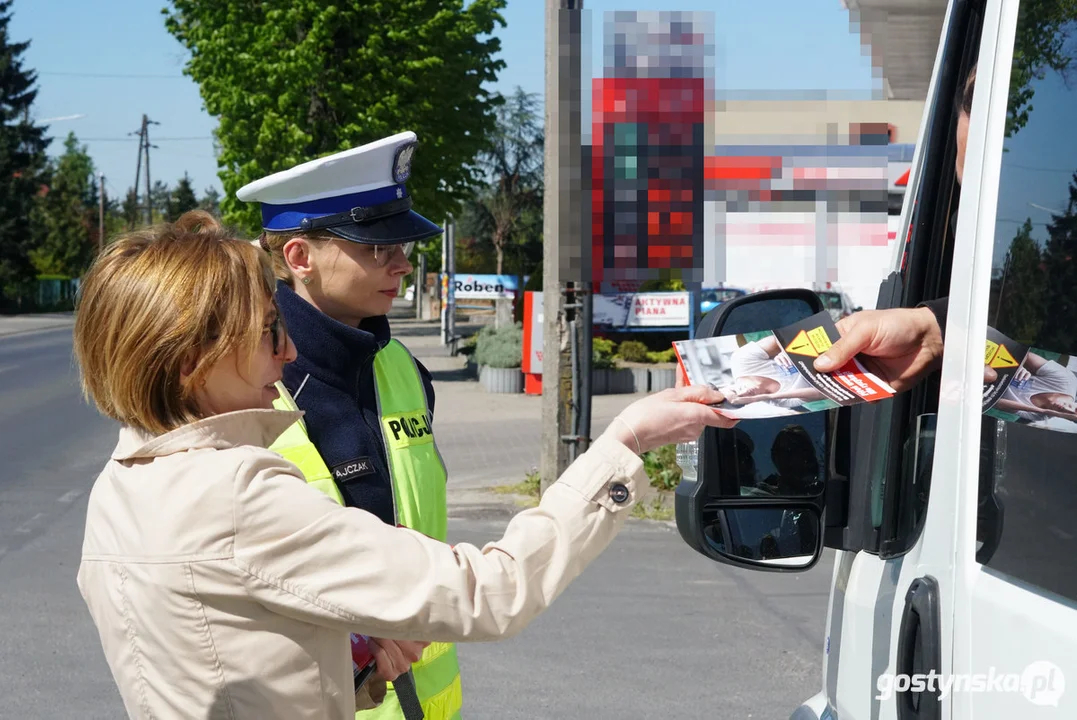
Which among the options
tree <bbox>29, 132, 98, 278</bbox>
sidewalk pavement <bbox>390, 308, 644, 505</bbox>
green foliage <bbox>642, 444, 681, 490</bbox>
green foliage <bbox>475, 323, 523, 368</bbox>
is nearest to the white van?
sidewalk pavement <bbox>390, 308, 644, 505</bbox>

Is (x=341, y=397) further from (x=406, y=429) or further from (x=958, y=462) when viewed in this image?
(x=958, y=462)

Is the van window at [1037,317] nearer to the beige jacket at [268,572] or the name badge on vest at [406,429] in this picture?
the beige jacket at [268,572]

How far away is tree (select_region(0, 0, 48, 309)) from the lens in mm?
50469

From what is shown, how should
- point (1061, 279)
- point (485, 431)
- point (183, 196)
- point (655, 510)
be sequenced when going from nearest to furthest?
point (1061, 279) < point (655, 510) < point (485, 431) < point (183, 196)

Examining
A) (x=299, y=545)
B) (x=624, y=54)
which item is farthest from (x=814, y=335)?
(x=624, y=54)

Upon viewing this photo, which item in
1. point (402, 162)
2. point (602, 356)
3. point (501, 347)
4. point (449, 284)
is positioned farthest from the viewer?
point (449, 284)

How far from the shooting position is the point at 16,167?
52.5 metres

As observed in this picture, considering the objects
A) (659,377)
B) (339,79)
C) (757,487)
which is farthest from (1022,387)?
(339,79)

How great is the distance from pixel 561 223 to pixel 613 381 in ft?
29.5

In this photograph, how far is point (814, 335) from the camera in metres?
1.61

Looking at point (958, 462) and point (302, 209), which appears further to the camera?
point (302, 209)

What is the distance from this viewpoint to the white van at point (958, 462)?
1.32 m

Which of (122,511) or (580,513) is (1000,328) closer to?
(580,513)

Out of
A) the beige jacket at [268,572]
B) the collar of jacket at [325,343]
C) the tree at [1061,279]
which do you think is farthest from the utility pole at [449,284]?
the tree at [1061,279]
